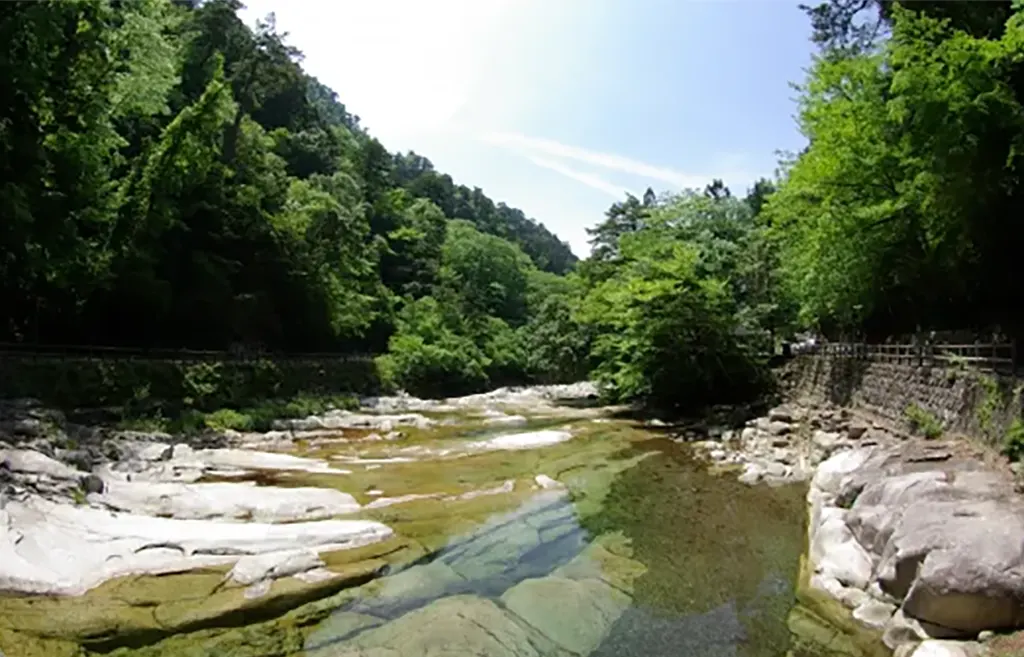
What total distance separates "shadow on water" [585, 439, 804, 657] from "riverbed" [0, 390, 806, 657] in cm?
4

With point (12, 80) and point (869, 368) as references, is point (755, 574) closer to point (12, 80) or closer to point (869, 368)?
point (869, 368)

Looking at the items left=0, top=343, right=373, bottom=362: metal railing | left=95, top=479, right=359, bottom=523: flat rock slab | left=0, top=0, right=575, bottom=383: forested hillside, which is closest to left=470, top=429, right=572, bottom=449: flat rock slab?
left=95, top=479, right=359, bottom=523: flat rock slab

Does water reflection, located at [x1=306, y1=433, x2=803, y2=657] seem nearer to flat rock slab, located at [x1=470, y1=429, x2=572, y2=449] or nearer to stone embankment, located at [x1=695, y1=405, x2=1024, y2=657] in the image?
stone embankment, located at [x1=695, y1=405, x2=1024, y2=657]

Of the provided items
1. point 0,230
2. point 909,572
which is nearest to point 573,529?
point 909,572

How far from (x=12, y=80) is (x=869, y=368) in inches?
931

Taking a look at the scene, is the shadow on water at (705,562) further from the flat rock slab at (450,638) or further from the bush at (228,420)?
the bush at (228,420)

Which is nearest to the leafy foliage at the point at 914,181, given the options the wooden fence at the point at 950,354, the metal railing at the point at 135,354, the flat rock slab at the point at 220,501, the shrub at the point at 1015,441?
the wooden fence at the point at 950,354

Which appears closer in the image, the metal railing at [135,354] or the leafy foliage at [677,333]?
the metal railing at [135,354]

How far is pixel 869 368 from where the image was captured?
66.4 feet

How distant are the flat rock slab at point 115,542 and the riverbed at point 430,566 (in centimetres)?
5

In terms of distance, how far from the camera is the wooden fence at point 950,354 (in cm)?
1259

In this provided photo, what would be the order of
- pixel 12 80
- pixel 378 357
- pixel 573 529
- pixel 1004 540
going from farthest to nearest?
pixel 378 357
pixel 12 80
pixel 573 529
pixel 1004 540

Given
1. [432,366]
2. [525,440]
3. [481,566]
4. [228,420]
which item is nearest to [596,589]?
[481,566]

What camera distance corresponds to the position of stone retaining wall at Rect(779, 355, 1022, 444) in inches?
443
